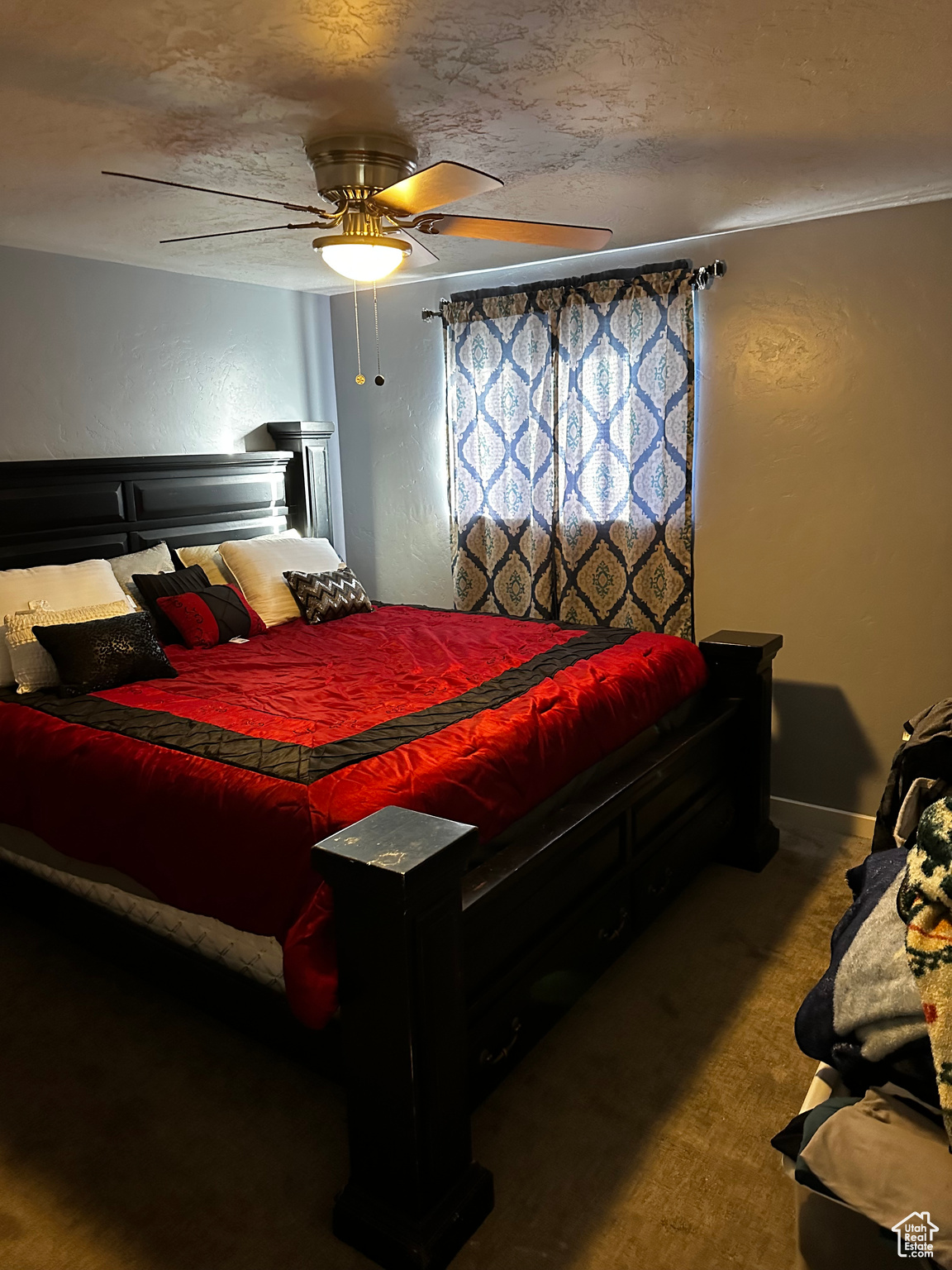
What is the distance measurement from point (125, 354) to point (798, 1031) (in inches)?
147

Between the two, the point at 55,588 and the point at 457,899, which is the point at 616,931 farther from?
the point at 55,588

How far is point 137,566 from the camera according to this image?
369 cm

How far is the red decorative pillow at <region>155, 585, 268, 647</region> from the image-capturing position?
11.4 ft

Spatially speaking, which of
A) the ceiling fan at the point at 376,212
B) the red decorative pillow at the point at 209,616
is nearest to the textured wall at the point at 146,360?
the red decorative pillow at the point at 209,616

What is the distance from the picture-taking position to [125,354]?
3.92 meters

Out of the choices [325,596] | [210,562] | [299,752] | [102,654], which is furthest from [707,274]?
[102,654]

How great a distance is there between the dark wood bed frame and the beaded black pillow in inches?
27.8

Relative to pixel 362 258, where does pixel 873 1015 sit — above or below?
below

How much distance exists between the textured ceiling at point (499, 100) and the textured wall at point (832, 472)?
28 centimetres

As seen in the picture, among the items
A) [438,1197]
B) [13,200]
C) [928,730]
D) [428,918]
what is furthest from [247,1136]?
[13,200]

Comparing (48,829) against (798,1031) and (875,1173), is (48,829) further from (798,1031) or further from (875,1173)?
(875,1173)

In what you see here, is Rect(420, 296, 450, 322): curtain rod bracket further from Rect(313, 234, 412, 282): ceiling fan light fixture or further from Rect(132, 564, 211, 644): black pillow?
Rect(313, 234, 412, 282): ceiling fan light fixture

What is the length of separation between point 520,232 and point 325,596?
1884 millimetres

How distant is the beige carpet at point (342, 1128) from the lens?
1787mm
